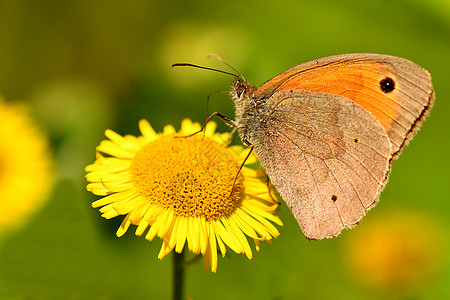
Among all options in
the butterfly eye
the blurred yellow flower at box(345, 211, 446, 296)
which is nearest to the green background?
the blurred yellow flower at box(345, 211, 446, 296)

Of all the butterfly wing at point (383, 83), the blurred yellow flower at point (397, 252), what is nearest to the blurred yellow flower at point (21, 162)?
the butterfly wing at point (383, 83)

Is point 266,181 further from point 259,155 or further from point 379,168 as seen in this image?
point 379,168

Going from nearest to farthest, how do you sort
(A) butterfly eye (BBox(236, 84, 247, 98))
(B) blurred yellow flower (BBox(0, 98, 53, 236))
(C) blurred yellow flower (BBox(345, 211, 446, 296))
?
1. (A) butterfly eye (BBox(236, 84, 247, 98))
2. (B) blurred yellow flower (BBox(0, 98, 53, 236))
3. (C) blurred yellow flower (BBox(345, 211, 446, 296))

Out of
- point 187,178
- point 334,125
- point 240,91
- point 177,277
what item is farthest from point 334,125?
point 177,277

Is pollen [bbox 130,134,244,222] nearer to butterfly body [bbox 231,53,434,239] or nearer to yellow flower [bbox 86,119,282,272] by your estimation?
yellow flower [bbox 86,119,282,272]

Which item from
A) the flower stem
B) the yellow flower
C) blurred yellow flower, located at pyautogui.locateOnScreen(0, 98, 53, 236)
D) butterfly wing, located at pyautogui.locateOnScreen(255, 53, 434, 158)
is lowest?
blurred yellow flower, located at pyautogui.locateOnScreen(0, 98, 53, 236)

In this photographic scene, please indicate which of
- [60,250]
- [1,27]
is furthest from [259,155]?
[1,27]

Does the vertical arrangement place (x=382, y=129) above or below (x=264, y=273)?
above
